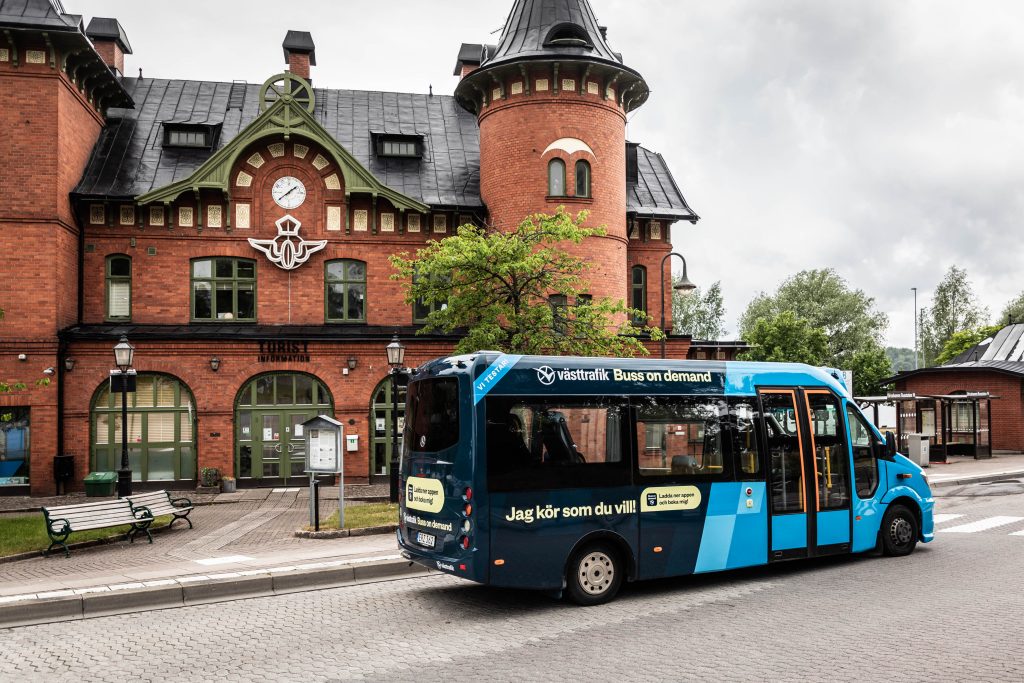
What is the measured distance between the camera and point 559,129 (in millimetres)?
25438

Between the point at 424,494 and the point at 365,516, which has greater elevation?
the point at 424,494

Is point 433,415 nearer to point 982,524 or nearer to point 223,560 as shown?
point 223,560

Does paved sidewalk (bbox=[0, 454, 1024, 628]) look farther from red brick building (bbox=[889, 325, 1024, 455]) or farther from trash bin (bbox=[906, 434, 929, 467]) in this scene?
red brick building (bbox=[889, 325, 1024, 455])

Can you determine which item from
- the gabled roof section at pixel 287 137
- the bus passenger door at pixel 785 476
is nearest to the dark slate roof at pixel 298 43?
the gabled roof section at pixel 287 137

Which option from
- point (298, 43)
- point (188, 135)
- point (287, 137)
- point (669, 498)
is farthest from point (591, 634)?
point (298, 43)

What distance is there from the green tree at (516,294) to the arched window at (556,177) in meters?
5.67

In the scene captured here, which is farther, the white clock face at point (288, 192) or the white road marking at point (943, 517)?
the white clock face at point (288, 192)

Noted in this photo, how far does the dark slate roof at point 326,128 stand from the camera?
2566 centimetres

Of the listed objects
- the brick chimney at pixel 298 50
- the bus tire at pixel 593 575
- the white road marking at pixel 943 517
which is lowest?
the white road marking at pixel 943 517

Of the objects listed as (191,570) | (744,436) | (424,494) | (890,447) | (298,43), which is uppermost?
(298,43)

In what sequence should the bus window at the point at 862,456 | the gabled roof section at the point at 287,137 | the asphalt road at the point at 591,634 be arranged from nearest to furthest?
the asphalt road at the point at 591,634, the bus window at the point at 862,456, the gabled roof section at the point at 287,137

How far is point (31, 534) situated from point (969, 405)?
3255cm

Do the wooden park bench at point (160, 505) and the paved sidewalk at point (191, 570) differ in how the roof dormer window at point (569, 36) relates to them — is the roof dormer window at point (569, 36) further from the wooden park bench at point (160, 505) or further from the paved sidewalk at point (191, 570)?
the wooden park bench at point (160, 505)

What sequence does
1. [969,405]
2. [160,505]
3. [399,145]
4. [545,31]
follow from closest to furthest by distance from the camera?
[160,505]
[545,31]
[399,145]
[969,405]
